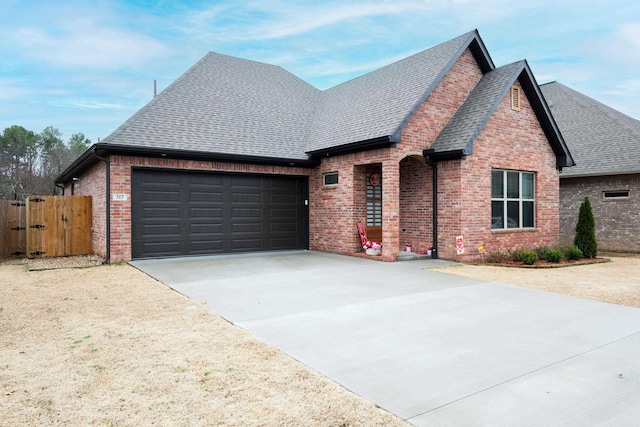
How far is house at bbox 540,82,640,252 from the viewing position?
14.8 m

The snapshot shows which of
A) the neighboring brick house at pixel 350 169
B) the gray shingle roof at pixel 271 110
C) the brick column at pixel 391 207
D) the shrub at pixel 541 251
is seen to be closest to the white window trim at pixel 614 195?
the neighboring brick house at pixel 350 169

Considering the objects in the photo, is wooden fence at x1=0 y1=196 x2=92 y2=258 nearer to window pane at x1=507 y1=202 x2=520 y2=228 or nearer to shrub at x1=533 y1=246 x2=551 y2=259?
window pane at x1=507 y1=202 x2=520 y2=228

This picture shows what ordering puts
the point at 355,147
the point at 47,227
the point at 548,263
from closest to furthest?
the point at 548,263 → the point at 355,147 → the point at 47,227

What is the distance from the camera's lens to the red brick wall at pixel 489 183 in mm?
11469

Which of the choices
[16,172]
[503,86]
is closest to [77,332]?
[503,86]

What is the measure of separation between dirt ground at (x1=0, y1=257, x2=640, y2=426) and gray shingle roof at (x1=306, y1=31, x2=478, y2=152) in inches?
267

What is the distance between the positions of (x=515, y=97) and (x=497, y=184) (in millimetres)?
2808

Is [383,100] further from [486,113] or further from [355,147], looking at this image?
[486,113]

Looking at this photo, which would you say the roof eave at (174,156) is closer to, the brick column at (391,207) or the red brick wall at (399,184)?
the red brick wall at (399,184)

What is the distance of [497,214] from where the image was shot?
12352mm

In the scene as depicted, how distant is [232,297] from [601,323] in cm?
540

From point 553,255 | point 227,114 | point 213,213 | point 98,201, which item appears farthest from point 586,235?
point 98,201

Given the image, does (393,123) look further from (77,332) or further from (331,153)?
(77,332)

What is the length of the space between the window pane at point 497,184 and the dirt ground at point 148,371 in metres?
5.53
